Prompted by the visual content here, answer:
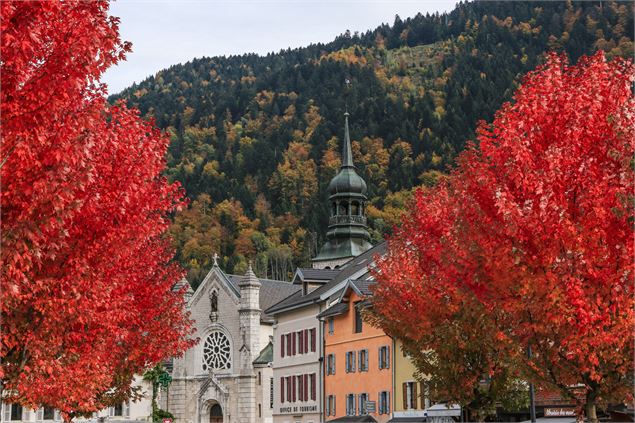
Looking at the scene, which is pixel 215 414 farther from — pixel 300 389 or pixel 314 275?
pixel 314 275

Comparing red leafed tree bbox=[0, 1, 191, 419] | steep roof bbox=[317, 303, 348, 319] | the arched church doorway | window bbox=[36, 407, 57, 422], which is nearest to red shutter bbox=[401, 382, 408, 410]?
steep roof bbox=[317, 303, 348, 319]

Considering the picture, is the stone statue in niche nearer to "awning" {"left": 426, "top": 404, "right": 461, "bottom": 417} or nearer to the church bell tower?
the church bell tower

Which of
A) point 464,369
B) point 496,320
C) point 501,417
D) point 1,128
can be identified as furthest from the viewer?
point 501,417

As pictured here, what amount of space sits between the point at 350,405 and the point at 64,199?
49.2 meters

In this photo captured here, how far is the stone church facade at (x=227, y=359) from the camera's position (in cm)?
9181

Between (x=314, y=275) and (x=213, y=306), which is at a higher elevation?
(x=213, y=306)

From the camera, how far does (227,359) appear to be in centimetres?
9500

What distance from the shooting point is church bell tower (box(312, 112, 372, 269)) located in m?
104

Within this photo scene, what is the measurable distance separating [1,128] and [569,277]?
39.7 feet

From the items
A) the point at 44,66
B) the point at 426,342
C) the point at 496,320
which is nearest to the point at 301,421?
the point at 426,342

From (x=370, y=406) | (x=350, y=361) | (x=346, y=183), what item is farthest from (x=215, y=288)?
(x=370, y=406)

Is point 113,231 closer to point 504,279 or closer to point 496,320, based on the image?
point 504,279

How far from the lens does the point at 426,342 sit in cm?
3297

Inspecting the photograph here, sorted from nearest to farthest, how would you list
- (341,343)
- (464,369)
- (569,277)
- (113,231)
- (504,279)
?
(113,231)
(569,277)
(504,279)
(464,369)
(341,343)
